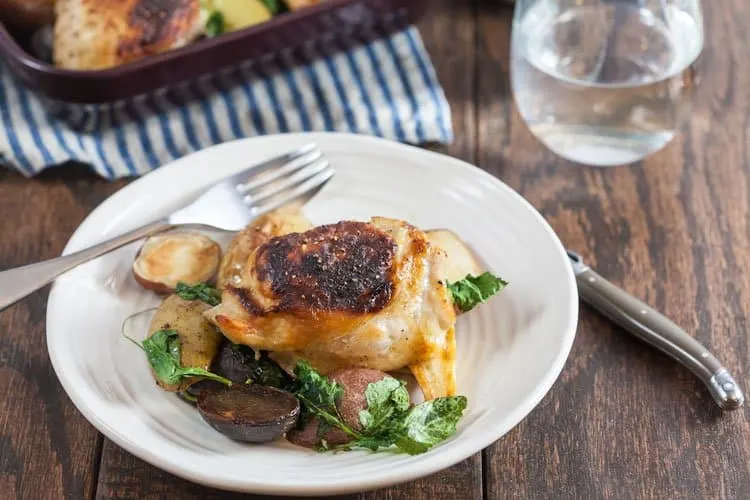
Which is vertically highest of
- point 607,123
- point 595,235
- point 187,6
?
point 187,6

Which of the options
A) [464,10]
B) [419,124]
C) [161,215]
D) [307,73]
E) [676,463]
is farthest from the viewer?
[464,10]

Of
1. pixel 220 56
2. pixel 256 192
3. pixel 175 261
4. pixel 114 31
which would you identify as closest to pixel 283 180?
pixel 256 192

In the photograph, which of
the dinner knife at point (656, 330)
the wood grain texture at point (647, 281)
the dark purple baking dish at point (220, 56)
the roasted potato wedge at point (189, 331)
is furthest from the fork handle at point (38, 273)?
the dinner knife at point (656, 330)

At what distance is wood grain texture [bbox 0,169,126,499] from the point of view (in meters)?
1.54

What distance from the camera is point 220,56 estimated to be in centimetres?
207

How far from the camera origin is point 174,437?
1434 millimetres

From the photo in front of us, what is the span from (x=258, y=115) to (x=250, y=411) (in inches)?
39.4

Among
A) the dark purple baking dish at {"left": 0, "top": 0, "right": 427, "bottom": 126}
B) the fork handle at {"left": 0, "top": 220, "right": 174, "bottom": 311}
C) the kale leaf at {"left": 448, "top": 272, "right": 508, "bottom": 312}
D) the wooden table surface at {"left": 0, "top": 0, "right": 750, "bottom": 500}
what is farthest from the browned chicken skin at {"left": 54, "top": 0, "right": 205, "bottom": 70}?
the kale leaf at {"left": 448, "top": 272, "right": 508, "bottom": 312}

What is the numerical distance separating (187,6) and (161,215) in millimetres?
516

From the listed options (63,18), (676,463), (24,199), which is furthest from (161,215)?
(676,463)

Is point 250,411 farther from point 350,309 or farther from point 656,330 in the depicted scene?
point 656,330

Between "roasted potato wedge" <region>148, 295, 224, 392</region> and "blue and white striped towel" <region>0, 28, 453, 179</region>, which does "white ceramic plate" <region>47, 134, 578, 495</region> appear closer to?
"roasted potato wedge" <region>148, 295, 224, 392</region>

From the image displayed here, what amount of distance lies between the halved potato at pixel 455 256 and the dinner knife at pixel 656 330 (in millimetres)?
195

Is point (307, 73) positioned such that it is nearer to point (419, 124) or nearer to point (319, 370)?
point (419, 124)
